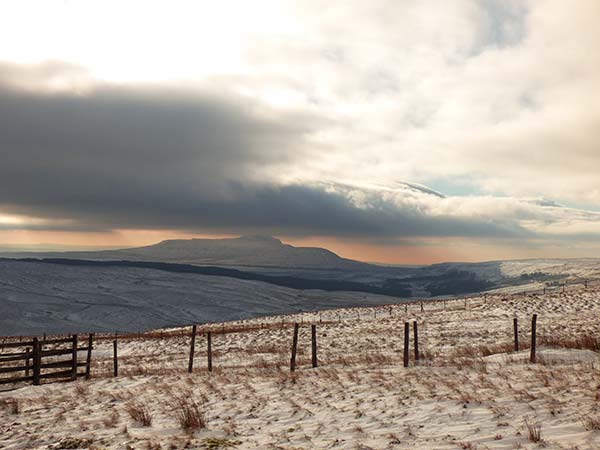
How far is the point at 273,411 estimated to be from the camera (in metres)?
13.3

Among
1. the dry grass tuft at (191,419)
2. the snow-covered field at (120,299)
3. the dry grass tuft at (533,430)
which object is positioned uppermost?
the dry grass tuft at (533,430)

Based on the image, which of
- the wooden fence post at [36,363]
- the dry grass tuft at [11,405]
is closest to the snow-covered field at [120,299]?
the wooden fence post at [36,363]

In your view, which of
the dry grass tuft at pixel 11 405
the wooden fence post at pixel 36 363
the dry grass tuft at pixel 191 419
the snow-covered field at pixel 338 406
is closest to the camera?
the snow-covered field at pixel 338 406

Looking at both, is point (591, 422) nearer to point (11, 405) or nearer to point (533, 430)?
point (533, 430)

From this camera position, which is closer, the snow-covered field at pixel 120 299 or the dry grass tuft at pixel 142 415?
the dry grass tuft at pixel 142 415

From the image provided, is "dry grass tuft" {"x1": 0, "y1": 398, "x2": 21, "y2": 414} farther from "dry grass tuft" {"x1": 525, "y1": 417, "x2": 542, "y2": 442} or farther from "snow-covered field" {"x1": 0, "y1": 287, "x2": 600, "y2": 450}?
"dry grass tuft" {"x1": 525, "y1": 417, "x2": 542, "y2": 442}

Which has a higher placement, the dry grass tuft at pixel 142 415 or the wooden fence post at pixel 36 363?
the dry grass tuft at pixel 142 415

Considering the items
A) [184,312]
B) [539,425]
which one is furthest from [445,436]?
[184,312]

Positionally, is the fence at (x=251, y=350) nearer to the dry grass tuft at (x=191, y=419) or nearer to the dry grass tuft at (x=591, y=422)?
the dry grass tuft at (x=191, y=419)

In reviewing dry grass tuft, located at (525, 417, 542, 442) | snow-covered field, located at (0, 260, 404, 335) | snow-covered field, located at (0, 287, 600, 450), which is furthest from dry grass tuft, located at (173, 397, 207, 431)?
snow-covered field, located at (0, 260, 404, 335)

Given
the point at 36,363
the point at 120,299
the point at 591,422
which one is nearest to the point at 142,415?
the point at 591,422

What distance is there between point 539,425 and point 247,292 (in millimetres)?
160249

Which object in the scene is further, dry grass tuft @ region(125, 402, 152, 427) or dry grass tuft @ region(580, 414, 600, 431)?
dry grass tuft @ region(125, 402, 152, 427)

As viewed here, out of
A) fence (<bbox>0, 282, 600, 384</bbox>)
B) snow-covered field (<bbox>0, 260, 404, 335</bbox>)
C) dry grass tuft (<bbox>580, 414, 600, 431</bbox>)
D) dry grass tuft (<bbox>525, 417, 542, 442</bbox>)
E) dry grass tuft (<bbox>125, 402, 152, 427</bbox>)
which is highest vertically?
dry grass tuft (<bbox>580, 414, 600, 431</bbox>)
